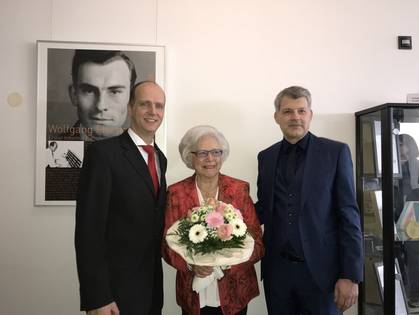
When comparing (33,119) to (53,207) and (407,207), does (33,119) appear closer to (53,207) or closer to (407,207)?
(53,207)

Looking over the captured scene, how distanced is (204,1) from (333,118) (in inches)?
57.0

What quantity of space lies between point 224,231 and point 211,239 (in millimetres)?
78

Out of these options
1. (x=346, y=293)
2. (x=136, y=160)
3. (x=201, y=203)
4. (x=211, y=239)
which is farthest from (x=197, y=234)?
(x=346, y=293)

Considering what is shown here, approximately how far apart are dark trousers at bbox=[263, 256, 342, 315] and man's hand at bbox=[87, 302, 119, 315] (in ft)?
3.08

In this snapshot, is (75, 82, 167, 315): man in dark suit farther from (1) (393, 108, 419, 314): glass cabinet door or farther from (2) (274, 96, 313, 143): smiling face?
(1) (393, 108, 419, 314): glass cabinet door

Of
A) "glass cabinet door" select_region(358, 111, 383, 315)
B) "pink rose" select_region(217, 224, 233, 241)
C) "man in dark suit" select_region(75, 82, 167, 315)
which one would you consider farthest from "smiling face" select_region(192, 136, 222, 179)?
"glass cabinet door" select_region(358, 111, 383, 315)

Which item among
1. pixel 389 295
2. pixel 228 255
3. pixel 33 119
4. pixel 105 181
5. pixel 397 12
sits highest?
pixel 397 12

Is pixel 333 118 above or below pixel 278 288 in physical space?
above

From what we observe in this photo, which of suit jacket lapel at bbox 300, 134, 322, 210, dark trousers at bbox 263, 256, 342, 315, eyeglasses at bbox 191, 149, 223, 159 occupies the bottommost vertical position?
dark trousers at bbox 263, 256, 342, 315

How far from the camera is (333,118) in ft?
8.84

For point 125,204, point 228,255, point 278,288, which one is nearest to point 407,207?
point 278,288

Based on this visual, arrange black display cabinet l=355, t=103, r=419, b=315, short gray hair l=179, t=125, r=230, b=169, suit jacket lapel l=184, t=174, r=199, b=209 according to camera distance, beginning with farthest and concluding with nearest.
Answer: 1. black display cabinet l=355, t=103, r=419, b=315
2. short gray hair l=179, t=125, r=230, b=169
3. suit jacket lapel l=184, t=174, r=199, b=209

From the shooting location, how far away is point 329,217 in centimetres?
187

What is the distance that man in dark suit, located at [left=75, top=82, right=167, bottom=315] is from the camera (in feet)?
4.92
